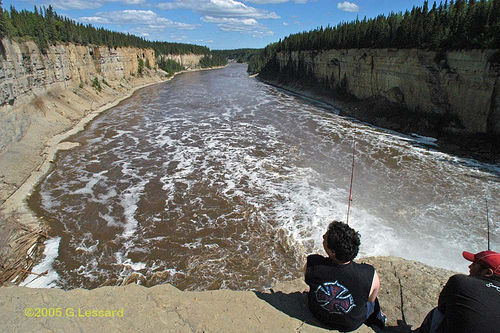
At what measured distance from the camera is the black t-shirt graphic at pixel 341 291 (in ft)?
11.7

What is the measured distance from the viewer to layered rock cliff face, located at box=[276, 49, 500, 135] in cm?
1811

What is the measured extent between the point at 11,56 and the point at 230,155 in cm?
1738

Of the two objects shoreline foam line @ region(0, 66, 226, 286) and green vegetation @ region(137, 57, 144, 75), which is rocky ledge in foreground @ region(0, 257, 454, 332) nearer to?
shoreline foam line @ region(0, 66, 226, 286)

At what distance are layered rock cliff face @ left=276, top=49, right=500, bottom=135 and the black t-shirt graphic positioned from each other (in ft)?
63.2

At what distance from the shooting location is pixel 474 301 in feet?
9.59

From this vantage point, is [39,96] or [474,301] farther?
[39,96]

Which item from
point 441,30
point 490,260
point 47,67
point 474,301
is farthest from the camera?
point 47,67

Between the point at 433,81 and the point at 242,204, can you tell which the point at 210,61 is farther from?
the point at 242,204

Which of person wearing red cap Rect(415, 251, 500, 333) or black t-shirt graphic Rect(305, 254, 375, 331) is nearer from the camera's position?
person wearing red cap Rect(415, 251, 500, 333)

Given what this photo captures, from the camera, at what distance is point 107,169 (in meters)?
15.6

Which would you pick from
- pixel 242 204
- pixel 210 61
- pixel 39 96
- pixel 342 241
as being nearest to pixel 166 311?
pixel 342 241

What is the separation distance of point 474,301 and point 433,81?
23.8 meters

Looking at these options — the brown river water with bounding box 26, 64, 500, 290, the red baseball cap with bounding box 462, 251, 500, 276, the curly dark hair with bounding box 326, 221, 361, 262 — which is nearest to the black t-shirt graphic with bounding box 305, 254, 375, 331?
the curly dark hair with bounding box 326, 221, 361, 262

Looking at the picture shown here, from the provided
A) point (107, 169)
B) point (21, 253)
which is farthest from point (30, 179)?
point (21, 253)
